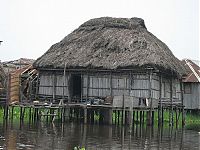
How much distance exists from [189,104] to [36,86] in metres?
14.1

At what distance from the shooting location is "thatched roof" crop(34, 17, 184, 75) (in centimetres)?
3009

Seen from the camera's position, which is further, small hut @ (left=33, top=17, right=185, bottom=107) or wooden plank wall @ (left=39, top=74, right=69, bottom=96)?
wooden plank wall @ (left=39, top=74, right=69, bottom=96)

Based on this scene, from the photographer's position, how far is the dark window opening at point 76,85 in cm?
3364

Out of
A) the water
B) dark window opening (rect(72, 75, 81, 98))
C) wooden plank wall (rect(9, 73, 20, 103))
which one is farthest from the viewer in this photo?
dark window opening (rect(72, 75, 81, 98))

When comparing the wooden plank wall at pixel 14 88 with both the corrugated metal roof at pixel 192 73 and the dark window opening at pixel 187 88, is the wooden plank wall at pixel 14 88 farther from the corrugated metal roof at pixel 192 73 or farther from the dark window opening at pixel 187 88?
the dark window opening at pixel 187 88

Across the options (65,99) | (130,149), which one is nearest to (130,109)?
(65,99)

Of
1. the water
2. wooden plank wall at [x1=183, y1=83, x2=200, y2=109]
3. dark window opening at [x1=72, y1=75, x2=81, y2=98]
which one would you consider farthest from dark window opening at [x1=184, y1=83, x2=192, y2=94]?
the water

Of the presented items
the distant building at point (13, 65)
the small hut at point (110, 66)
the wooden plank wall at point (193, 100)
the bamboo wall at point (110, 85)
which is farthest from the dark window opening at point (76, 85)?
the distant building at point (13, 65)

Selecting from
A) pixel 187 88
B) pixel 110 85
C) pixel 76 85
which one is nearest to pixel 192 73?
pixel 187 88

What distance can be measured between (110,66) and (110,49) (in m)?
1.80

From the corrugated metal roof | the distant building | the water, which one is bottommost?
the water

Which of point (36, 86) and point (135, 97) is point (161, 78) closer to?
point (135, 97)

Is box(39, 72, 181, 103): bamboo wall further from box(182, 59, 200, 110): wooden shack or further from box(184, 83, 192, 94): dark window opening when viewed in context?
box(184, 83, 192, 94): dark window opening

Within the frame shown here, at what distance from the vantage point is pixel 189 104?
40.7 m
